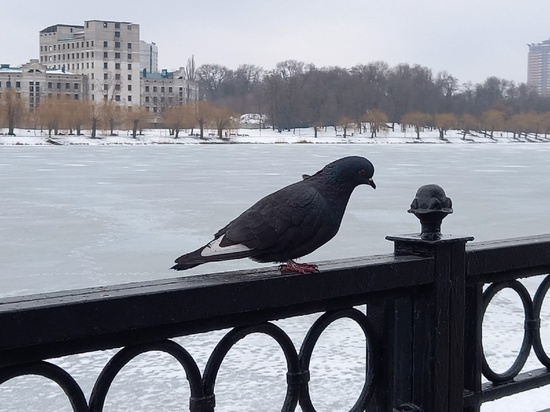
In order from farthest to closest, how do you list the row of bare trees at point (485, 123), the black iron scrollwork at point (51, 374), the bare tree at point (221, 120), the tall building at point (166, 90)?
the tall building at point (166, 90)
the row of bare trees at point (485, 123)
the bare tree at point (221, 120)
the black iron scrollwork at point (51, 374)

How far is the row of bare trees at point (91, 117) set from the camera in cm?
8012

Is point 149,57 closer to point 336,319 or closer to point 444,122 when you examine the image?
point 444,122

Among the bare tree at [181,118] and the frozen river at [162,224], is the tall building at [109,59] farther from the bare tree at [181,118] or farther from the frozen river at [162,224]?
the frozen river at [162,224]

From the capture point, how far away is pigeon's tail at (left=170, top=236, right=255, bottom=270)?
1.89 m

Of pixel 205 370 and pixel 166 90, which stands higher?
pixel 166 90

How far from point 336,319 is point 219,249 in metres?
0.35

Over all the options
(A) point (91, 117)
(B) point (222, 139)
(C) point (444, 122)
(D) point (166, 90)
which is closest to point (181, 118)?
(B) point (222, 139)

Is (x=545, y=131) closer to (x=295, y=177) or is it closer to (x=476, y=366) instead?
(x=295, y=177)

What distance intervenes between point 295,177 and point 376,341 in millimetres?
21202

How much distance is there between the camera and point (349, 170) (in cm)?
218

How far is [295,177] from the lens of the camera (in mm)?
23266

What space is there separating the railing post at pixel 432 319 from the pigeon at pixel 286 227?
0.74ft

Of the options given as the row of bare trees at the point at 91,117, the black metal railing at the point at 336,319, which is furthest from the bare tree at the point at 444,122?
the black metal railing at the point at 336,319

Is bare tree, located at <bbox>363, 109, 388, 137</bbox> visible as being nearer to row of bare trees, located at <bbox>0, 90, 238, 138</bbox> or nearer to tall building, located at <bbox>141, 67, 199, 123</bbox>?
row of bare trees, located at <bbox>0, 90, 238, 138</bbox>
